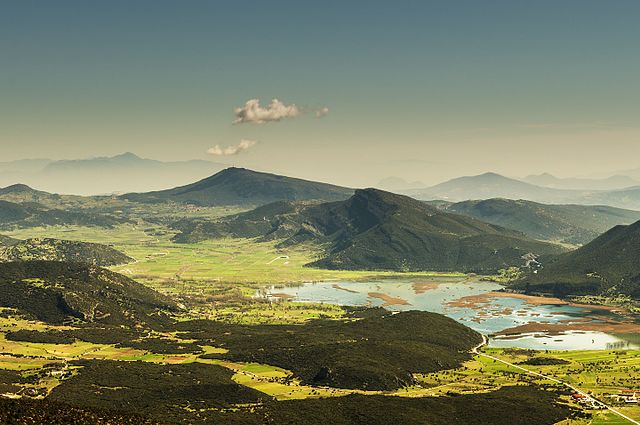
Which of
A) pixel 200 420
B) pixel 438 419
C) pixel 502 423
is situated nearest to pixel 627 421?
pixel 502 423

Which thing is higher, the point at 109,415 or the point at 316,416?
the point at 109,415

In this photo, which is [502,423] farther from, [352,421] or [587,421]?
[352,421]

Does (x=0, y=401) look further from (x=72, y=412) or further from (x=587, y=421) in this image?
(x=587, y=421)

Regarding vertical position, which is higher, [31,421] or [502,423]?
[31,421]

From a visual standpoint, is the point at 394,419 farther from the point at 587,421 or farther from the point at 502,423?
the point at 587,421

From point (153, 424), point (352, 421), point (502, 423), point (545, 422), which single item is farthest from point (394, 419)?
point (153, 424)

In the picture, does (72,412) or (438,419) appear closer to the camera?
(72,412)

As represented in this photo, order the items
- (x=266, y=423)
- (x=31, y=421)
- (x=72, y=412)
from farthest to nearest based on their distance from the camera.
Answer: (x=266, y=423) → (x=72, y=412) → (x=31, y=421)

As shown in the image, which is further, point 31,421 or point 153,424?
point 153,424

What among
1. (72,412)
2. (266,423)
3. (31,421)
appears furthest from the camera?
(266,423)
